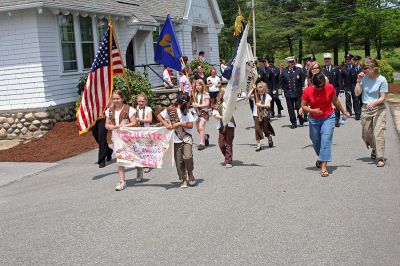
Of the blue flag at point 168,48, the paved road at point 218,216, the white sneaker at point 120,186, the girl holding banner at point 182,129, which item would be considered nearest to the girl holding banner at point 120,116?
the white sneaker at point 120,186

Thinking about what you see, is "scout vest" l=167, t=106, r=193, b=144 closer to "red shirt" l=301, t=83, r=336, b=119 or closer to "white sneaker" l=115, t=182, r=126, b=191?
"white sneaker" l=115, t=182, r=126, b=191

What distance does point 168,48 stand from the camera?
12828mm

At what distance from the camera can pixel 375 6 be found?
1788 inches

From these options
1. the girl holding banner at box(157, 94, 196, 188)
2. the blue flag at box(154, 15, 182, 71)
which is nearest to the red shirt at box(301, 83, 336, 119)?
the girl holding banner at box(157, 94, 196, 188)

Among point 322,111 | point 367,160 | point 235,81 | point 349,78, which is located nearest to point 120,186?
point 235,81

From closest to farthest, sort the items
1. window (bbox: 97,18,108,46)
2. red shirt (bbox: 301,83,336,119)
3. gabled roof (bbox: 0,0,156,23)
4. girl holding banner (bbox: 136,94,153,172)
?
red shirt (bbox: 301,83,336,119)
girl holding banner (bbox: 136,94,153,172)
gabled roof (bbox: 0,0,156,23)
window (bbox: 97,18,108,46)

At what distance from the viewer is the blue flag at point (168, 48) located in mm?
12688

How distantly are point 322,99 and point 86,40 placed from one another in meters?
11.8

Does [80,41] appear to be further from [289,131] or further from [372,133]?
[372,133]

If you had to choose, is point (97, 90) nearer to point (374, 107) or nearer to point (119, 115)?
point (119, 115)

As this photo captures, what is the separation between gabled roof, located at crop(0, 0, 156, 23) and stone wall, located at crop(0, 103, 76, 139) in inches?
121

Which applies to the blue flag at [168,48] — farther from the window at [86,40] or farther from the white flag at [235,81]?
the window at [86,40]

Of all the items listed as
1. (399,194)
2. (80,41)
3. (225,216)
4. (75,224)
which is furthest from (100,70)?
(80,41)

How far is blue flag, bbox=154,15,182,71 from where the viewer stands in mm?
12688
